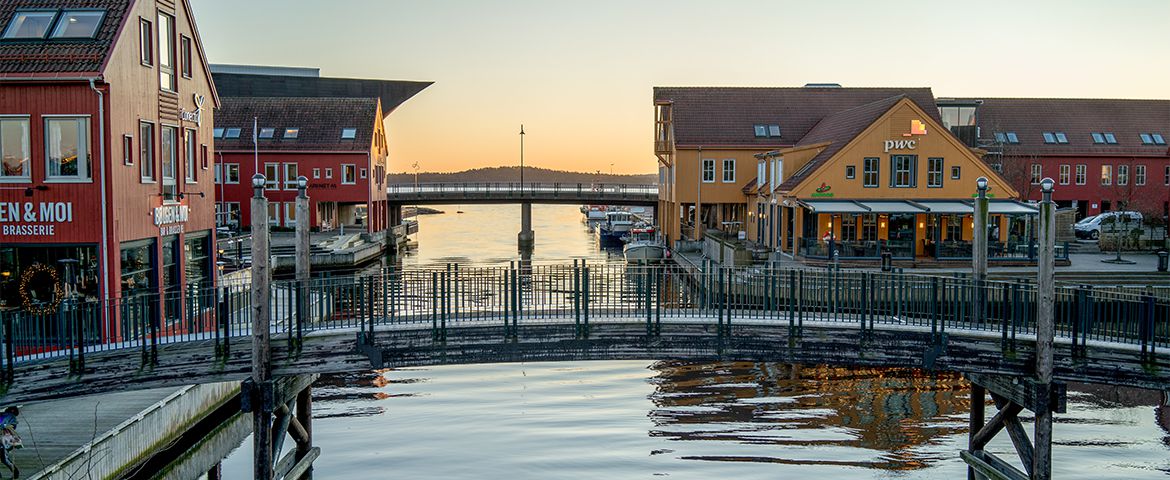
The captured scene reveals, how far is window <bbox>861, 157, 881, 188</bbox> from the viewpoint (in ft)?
143

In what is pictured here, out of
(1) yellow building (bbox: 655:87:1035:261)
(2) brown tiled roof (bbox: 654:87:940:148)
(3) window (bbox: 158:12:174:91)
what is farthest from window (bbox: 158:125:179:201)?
(2) brown tiled roof (bbox: 654:87:940:148)

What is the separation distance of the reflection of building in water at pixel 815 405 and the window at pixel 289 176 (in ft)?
133

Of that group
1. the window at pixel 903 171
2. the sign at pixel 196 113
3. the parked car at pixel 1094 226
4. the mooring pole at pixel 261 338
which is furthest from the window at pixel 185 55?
the parked car at pixel 1094 226

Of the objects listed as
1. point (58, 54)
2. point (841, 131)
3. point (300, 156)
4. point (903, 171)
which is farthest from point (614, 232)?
point (58, 54)

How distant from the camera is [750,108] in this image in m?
59.0

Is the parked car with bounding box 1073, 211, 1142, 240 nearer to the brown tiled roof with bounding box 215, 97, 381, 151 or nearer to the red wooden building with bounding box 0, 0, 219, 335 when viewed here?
the brown tiled roof with bounding box 215, 97, 381, 151

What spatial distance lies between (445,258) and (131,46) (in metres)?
44.2

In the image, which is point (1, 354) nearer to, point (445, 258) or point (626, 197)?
point (445, 258)

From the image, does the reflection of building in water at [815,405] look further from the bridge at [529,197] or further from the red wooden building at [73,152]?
the bridge at [529,197]

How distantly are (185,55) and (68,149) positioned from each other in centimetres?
546

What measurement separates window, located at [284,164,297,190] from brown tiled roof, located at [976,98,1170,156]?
43465 millimetres

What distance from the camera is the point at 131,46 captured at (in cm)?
2141

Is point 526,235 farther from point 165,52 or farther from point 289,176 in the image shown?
point 165,52

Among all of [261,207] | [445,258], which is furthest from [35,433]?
[445,258]
